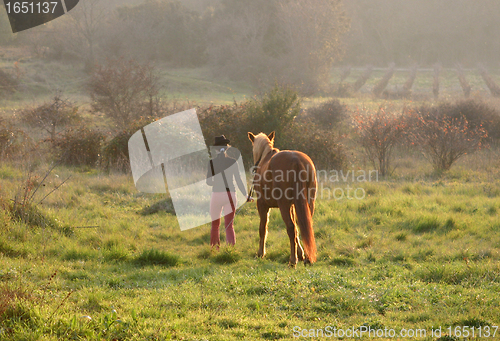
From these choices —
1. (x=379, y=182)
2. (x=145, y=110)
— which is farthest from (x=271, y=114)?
(x=145, y=110)

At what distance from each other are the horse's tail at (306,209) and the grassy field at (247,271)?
363 millimetres

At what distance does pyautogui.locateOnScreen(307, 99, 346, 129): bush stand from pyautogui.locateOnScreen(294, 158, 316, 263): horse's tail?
15.2 m

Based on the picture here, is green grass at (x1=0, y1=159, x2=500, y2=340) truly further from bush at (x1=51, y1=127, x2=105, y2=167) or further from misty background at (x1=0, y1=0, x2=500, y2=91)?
misty background at (x1=0, y1=0, x2=500, y2=91)

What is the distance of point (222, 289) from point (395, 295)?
6.99 feet

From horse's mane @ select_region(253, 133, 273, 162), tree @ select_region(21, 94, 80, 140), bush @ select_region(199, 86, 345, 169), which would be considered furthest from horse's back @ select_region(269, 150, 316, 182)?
tree @ select_region(21, 94, 80, 140)

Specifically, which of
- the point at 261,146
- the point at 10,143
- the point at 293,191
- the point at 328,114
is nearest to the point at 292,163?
the point at 293,191

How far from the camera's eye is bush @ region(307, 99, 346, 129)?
21.4 meters

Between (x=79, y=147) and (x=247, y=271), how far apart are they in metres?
10.8

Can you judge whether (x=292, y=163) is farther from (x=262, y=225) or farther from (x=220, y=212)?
(x=220, y=212)

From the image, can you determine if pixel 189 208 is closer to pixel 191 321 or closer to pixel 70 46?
pixel 191 321

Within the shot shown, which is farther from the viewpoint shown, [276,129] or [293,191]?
[276,129]

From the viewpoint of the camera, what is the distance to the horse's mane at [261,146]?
22.6ft

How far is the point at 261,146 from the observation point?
7039mm

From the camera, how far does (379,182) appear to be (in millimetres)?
12258
